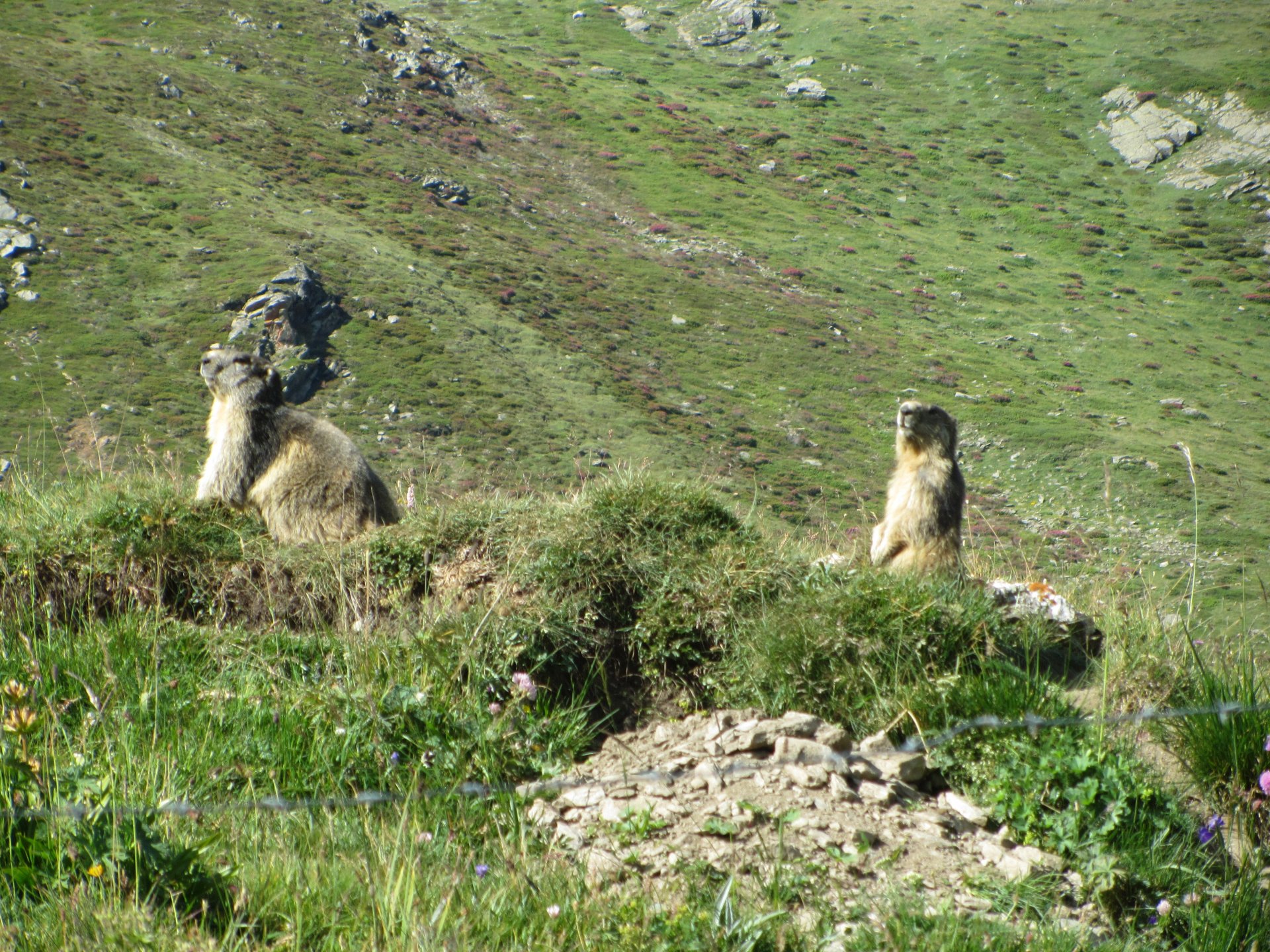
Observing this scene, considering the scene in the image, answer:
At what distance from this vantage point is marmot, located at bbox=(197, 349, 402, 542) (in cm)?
839

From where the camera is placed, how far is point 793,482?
126 feet

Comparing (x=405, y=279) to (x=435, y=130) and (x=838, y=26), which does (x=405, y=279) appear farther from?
(x=838, y=26)

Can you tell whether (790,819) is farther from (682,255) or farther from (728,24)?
(728,24)

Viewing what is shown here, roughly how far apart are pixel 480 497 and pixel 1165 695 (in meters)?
4.86

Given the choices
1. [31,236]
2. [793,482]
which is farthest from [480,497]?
[31,236]

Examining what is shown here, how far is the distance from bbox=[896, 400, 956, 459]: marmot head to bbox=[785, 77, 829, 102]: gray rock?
297ft

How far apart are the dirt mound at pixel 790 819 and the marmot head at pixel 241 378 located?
17.3ft

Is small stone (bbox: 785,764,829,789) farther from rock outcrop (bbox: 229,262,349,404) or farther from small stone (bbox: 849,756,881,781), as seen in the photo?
rock outcrop (bbox: 229,262,349,404)

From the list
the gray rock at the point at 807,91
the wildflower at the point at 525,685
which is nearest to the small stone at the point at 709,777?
the wildflower at the point at 525,685

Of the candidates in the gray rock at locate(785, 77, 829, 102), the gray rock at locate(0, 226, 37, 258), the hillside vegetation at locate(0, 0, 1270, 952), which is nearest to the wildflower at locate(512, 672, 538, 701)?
the hillside vegetation at locate(0, 0, 1270, 952)

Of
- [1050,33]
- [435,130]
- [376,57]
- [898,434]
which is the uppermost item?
[1050,33]

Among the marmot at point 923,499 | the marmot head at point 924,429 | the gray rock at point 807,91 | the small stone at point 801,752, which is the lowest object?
the small stone at point 801,752

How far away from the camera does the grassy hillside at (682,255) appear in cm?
3631

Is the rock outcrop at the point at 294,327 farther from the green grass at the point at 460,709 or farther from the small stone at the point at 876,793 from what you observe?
the small stone at the point at 876,793
